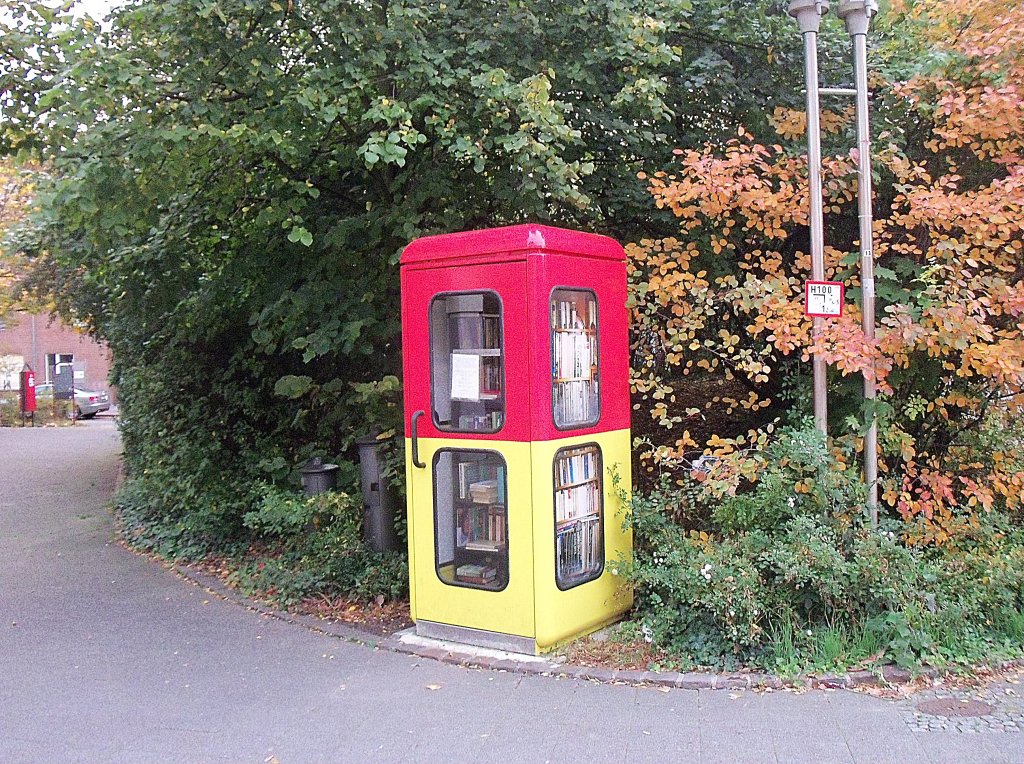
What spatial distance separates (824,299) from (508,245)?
2.03m

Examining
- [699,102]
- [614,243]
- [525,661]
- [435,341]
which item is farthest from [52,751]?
[699,102]

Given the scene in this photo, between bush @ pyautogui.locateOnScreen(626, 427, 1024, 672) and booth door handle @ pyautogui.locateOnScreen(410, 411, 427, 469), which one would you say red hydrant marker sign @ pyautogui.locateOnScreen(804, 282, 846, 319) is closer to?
bush @ pyautogui.locateOnScreen(626, 427, 1024, 672)

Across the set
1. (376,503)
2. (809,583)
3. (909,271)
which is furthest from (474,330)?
(909,271)

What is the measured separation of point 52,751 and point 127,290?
18.6ft

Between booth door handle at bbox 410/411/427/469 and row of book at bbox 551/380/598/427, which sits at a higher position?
row of book at bbox 551/380/598/427

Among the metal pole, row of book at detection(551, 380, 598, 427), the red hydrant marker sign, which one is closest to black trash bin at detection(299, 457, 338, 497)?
row of book at detection(551, 380, 598, 427)

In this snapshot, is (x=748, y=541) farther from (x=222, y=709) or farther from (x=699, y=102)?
(x=699, y=102)

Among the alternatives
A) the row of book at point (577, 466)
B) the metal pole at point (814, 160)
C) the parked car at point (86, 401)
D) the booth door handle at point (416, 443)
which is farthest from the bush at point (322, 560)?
the parked car at point (86, 401)

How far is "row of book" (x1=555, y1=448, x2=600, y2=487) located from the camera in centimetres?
550

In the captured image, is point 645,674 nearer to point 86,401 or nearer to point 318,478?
point 318,478

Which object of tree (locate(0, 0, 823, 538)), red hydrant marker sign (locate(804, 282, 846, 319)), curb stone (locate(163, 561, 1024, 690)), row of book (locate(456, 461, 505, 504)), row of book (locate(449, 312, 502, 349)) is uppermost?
tree (locate(0, 0, 823, 538))

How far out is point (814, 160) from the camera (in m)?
5.97

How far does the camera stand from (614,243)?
5.94 metres

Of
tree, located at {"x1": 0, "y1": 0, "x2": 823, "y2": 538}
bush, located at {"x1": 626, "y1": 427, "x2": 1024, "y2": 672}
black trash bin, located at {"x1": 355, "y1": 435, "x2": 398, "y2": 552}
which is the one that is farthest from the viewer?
black trash bin, located at {"x1": 355, "y1": 435, "x2": 398, "y2": 552}
